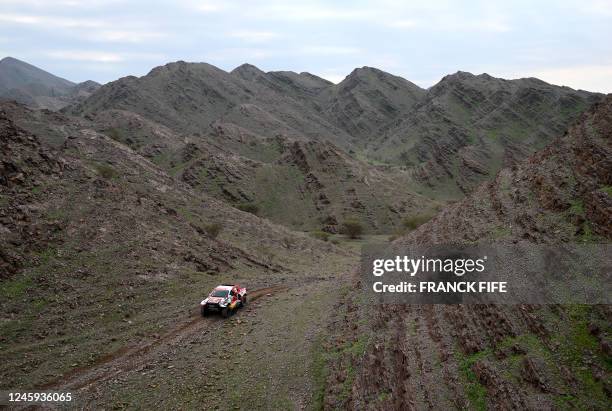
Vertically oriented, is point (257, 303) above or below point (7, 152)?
below

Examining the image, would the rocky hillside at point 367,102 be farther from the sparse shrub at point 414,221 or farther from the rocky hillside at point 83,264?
the rocky hillside at point 83,264

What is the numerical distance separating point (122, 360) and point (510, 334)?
43.5ft

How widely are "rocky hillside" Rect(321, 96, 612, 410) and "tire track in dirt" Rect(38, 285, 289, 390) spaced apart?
6168 mm

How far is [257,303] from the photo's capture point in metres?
22.8

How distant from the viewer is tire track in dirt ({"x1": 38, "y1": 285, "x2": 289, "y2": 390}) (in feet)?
48.9

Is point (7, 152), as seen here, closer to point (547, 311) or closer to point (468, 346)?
point (468, 346)

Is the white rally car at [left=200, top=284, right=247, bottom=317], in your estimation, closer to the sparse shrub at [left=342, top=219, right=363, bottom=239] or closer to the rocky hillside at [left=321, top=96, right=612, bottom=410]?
the rocky hillside at [left=321, top=96, right=612, bottom=410]

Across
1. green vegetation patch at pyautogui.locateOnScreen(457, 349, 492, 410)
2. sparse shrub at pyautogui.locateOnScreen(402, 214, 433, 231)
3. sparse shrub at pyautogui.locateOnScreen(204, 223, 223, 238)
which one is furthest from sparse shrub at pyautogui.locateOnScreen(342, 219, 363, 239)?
green vegetation patch at pyautogui.locateOnScreen(457, 349, 492, 410)

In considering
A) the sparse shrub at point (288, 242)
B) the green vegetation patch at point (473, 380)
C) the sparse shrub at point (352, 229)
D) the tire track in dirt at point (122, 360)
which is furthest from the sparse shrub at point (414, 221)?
the green vegetation patch at point (473, 380)

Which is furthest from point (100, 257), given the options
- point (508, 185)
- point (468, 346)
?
point (508, 185)

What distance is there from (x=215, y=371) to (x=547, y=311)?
10.9 metres

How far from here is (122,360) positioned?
1648 centimetres

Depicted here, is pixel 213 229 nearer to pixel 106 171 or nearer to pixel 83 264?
pixel 106 171

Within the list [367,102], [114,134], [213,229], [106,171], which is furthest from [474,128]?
[106,171]
